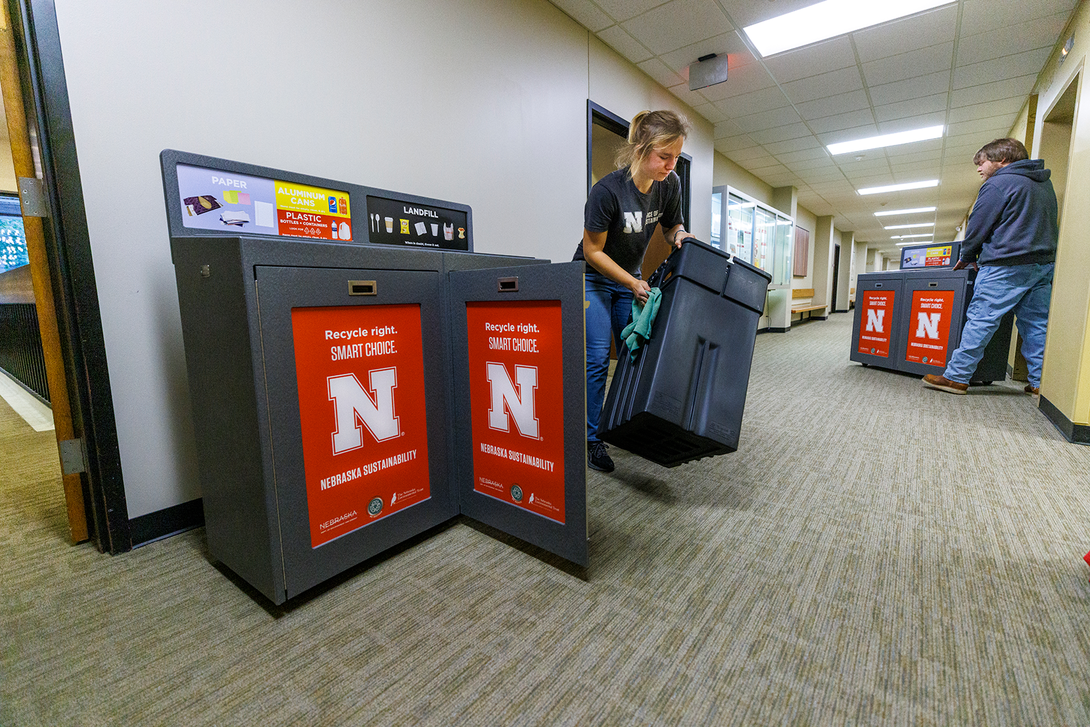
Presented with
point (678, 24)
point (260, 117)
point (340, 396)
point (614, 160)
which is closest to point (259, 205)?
point (260, 117)

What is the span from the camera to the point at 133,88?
1199 millimetres

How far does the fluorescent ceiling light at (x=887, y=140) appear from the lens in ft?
16.4

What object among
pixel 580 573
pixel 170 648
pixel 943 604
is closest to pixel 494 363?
pixel 580 573

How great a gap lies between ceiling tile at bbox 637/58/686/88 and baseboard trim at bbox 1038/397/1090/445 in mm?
3175

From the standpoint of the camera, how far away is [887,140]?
5.27 m

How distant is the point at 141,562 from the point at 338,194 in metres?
1.11

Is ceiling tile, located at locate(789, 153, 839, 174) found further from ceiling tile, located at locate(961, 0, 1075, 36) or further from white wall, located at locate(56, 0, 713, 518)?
white wall, located at locate(56, 0, 713, 518)

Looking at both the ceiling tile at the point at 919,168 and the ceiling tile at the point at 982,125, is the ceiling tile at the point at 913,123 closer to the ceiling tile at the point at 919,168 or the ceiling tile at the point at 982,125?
the ceiling tile at the point at 982,125

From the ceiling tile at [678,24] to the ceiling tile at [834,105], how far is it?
1.77 meters

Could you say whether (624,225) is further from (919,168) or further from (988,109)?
(919,168)

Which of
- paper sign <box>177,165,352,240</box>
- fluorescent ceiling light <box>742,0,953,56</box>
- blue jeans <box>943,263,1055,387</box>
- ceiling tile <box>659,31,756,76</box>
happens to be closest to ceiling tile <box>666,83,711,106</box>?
ceiling tile <box>659,31,756,76</box>

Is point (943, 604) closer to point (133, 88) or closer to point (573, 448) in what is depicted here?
point (573, 448)

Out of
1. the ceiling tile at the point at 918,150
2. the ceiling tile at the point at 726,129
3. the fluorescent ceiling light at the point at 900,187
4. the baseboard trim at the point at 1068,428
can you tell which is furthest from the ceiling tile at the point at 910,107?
the fluorescent ceiling light at the point at 900,187

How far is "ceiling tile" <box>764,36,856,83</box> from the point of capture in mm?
3215
